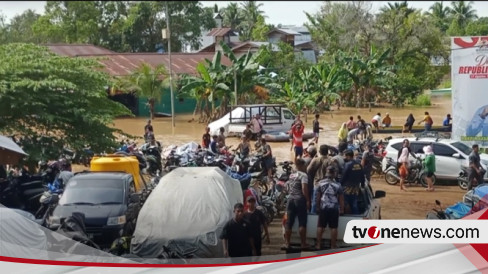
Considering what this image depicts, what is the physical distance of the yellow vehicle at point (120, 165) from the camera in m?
4.36

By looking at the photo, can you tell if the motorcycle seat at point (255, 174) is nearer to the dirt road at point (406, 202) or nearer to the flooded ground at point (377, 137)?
the flooded ground at point (377, 137)

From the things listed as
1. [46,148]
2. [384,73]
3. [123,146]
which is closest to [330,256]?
[384,73]

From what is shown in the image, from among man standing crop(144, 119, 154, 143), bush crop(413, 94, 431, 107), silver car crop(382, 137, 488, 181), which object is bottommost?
silver car crop(382, 137, 488, 181)

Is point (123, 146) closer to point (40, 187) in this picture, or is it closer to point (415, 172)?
point (40, 187)

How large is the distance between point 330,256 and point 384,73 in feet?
3.17

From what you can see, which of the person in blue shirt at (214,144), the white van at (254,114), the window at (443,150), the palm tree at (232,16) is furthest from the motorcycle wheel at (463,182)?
the palm tree at (232,16)

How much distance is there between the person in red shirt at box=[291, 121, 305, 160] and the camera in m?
3.89

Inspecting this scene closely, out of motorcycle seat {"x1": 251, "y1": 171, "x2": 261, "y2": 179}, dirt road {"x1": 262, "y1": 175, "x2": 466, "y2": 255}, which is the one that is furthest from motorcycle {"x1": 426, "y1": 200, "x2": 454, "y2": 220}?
motorcycle seat {"x1": 251, "y1": 171, "x2": 261, "y2": 179}

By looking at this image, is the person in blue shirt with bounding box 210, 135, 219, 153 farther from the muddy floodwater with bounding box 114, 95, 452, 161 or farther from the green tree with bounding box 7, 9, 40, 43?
the green tree with bounding box 7, 9, 40, 43

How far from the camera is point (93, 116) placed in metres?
4.25

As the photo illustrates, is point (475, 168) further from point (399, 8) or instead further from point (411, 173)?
point (399, 8)

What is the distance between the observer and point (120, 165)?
4.42 meters

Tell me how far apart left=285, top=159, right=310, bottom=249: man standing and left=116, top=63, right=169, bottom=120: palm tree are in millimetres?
797

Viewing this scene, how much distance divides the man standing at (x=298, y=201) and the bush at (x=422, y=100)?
2.14ft
